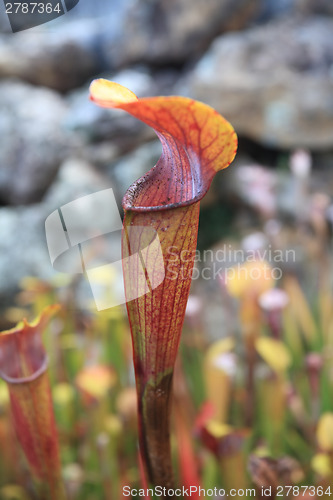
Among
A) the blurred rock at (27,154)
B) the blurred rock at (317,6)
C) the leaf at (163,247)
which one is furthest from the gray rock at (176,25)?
the leaf at (163,247)

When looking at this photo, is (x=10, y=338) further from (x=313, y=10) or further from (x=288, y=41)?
(x=313, y=10)

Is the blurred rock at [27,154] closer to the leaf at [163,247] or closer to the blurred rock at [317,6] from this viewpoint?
the blurred rock at [317,6]

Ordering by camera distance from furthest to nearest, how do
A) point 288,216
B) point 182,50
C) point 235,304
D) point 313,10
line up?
1. point 182,50
2. point 313,10
3. point 288,216
4. point 235,304

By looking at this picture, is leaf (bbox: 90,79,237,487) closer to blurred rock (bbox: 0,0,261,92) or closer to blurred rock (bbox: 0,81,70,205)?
blurred rock (bbox: 0,81,70,205)

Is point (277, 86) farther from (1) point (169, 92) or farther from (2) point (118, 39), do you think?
(2) point (118, 39)

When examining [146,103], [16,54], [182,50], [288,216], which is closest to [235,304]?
[288,216]

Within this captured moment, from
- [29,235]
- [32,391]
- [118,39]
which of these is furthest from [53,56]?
[32,391]
